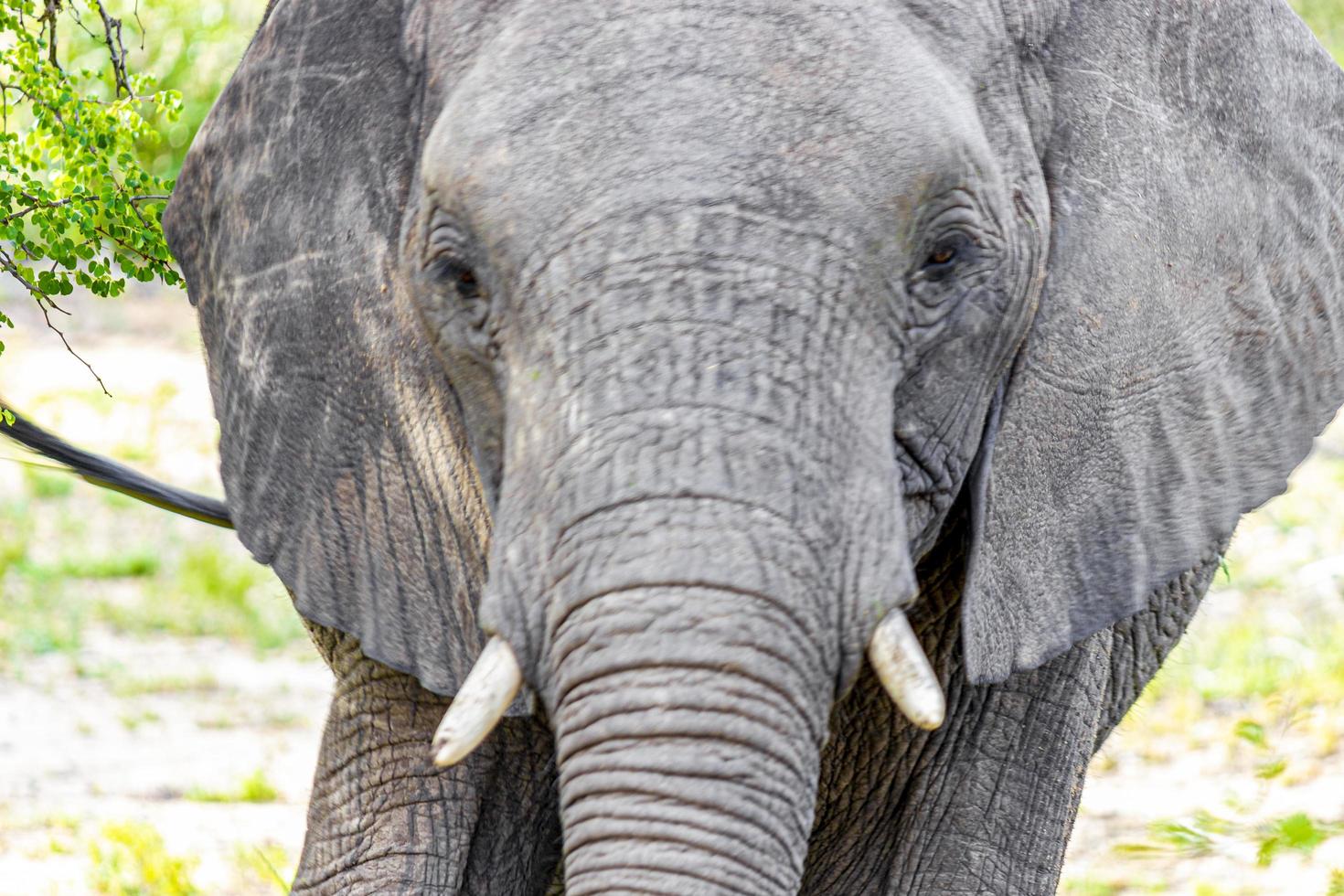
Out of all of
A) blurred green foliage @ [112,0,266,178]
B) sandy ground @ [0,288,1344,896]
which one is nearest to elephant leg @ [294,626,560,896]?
sandy ground @ [0,288,1344,896]

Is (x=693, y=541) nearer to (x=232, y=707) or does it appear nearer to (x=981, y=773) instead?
(x=981, y=773)

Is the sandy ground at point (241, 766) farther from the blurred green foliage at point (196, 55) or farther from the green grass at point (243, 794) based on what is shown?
the blurred green foliage at point (196, 55)

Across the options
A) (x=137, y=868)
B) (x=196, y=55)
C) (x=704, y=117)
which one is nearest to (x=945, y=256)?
(x=704, y=117)

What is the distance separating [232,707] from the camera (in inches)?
261

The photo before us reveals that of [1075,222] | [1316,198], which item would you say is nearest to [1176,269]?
[1075,222]

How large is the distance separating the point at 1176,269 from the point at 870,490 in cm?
74

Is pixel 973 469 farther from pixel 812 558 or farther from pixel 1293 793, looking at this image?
pixel 1293 793

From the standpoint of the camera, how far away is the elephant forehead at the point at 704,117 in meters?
2.20

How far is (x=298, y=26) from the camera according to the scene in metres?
2.73

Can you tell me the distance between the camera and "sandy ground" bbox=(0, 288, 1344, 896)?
477 cm

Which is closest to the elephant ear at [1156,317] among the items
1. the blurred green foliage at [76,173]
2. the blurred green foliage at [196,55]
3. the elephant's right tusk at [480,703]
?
the elephant's right tusk at [480,703]

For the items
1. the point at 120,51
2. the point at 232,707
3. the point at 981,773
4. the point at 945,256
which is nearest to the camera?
the point at 945,256

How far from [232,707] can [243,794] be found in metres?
1.25

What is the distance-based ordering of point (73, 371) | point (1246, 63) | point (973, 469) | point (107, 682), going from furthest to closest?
point (73, 371), point (107, 682), point (1246, 63), point (973, 469)
